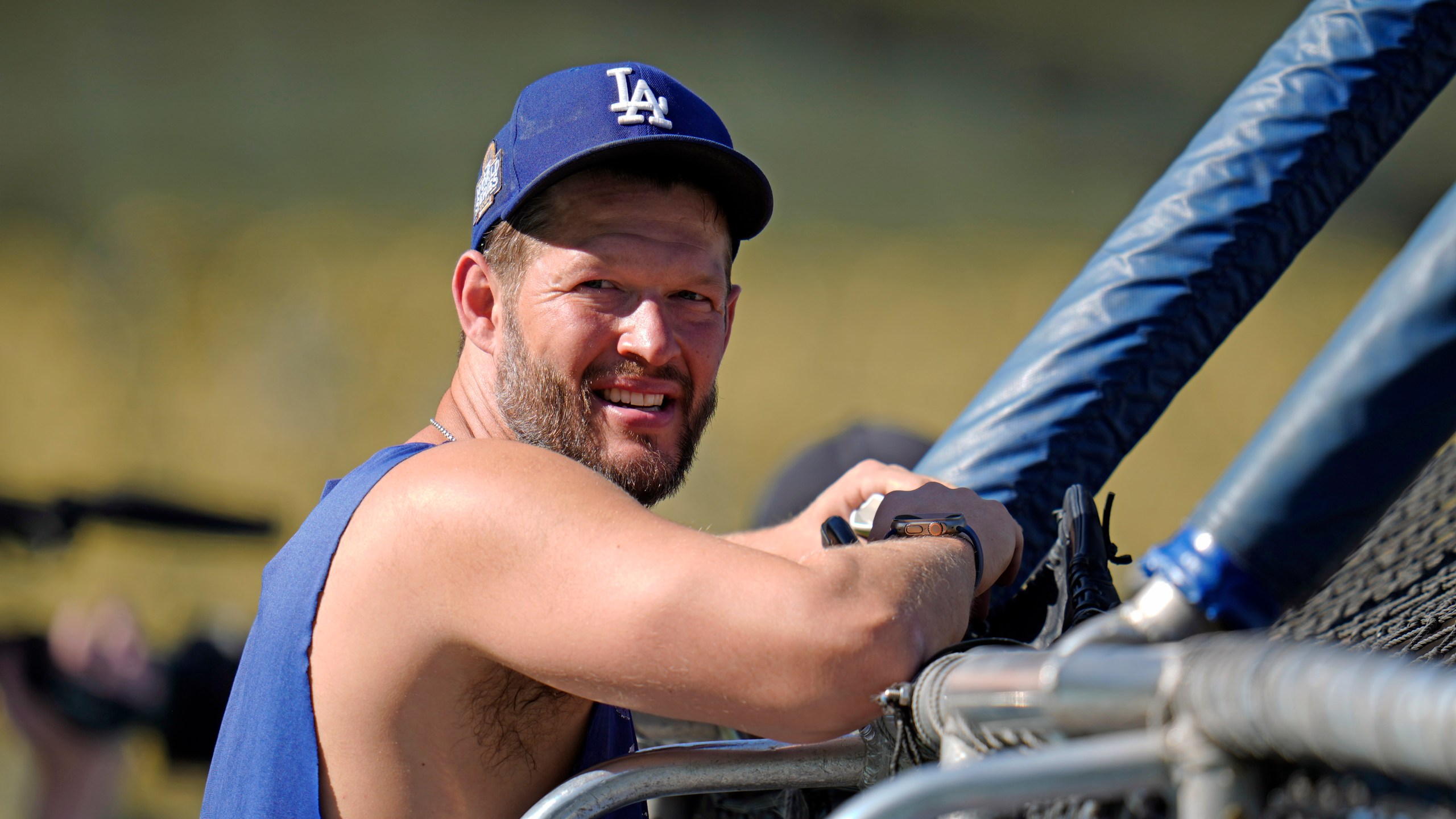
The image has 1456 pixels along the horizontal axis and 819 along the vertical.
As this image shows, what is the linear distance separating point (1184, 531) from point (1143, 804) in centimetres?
19

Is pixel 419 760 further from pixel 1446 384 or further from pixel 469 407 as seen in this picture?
pixel 1446 384

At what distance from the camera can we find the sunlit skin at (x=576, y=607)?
1044mm

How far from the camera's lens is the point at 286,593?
1.33m

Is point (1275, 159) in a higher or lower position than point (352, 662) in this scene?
higher

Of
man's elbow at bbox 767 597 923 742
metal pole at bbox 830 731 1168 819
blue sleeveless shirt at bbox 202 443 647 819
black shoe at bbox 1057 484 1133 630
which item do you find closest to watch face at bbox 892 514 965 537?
black shoe at bbox 1057 484 1133 630

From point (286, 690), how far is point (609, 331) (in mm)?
635

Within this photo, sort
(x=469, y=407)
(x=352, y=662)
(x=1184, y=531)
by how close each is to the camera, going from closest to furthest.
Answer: (x=1184, y=531) → (x=352, y=662) → (x=469, y=407)

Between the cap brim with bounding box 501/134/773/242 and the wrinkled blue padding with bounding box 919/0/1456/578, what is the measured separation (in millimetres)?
457

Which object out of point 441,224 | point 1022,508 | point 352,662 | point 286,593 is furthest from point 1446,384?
point 441,224

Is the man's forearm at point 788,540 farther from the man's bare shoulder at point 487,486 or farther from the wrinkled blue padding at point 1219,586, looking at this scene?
the wrinkled blue padding at point 1219,586

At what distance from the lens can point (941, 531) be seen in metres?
1.29

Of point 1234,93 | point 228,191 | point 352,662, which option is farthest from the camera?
point 228,191

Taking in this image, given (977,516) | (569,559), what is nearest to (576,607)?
(569,559)

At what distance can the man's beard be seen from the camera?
1.64 meters
